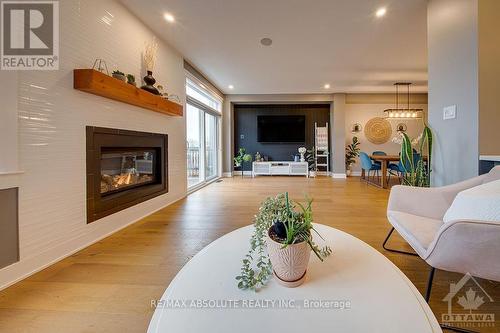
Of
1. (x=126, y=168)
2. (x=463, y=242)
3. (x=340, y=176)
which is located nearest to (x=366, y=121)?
(x=340, y=176)

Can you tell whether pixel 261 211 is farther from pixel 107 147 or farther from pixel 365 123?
pixel 365 123

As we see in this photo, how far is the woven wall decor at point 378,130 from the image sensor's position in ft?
24.2

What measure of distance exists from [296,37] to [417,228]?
313cm

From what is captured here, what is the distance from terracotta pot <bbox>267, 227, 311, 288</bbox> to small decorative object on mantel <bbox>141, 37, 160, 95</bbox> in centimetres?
289

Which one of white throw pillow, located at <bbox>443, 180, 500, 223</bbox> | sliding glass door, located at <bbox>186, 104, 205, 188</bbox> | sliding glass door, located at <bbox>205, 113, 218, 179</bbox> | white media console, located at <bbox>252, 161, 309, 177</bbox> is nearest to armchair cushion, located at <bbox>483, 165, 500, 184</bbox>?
white throw pillow, located at <bbox>443, 180, 500, 223</bbox>

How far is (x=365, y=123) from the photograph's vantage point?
24.4 feet

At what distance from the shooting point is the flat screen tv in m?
7.81

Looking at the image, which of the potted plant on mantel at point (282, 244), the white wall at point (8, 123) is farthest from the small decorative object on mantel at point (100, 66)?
the potted plant on mantel at point (282, 244)

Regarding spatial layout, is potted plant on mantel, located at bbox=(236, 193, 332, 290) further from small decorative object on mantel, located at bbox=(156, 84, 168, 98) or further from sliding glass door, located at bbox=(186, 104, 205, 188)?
sliding glass door, located at bbox=(186, 104, 205, 188)

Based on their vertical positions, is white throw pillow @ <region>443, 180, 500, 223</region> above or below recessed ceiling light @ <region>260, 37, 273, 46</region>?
below

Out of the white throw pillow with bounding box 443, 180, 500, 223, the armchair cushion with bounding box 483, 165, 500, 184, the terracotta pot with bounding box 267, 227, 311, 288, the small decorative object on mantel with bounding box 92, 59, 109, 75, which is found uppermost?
the small decorative object on mantel with bounding box 92, 59, 109, 75

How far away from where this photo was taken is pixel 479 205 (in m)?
1.18

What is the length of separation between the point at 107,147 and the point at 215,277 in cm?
225

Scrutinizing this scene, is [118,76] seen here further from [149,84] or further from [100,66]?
[149,84]
